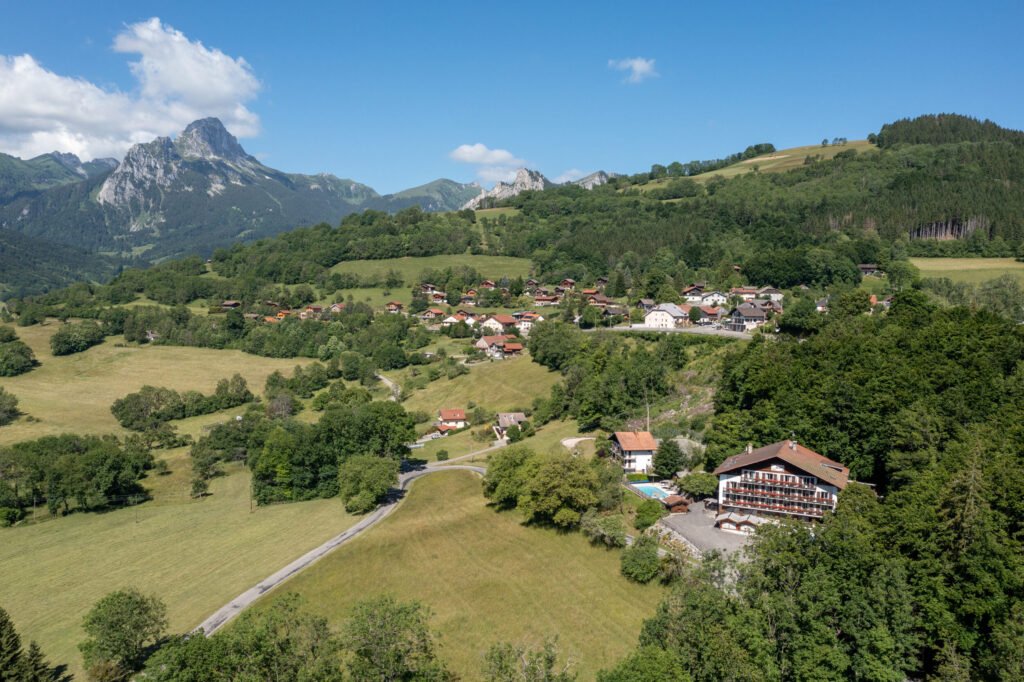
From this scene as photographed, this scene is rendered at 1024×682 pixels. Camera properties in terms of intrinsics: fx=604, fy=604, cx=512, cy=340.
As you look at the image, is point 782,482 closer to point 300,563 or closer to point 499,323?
point 300,563

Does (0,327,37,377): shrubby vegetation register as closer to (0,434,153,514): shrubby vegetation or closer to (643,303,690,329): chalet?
(0,434,153,514): shrubby vegetation

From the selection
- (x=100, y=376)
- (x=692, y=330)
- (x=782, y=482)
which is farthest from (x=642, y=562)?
(x=100, y=376)

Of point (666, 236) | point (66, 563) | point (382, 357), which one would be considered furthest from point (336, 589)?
point (666, 236)

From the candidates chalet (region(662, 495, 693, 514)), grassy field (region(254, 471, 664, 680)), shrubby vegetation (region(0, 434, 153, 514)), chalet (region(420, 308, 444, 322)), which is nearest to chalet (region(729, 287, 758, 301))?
chalet (region(420, 308, 444, 322))

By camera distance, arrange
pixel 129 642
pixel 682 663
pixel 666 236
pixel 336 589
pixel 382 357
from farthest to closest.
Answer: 1. pixel 666 236
2. pixel 382 357
3. pixel 336 589
4. pixel 129 642
5. pixel 682 663

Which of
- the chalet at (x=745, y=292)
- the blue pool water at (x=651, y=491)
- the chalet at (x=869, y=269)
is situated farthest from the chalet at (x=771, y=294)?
the blue pool water at (x=651, y=491)

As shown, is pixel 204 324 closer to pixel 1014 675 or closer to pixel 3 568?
pixel 3 568
